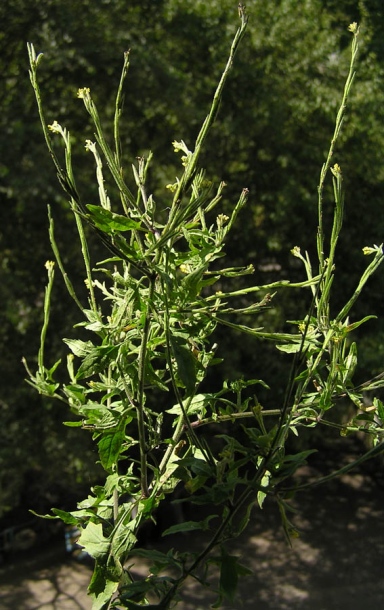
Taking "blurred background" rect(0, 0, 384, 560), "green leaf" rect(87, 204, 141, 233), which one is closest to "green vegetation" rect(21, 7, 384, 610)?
"green leaf" rect(87, 204, 141, 233)

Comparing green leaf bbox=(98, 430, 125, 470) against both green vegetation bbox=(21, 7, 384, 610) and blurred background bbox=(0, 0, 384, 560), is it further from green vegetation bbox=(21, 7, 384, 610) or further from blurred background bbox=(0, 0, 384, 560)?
blurred background bbox=(0, 0, 384, 560)

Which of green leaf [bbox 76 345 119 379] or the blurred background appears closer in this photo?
green leaf [bbox 76 345 119 379]

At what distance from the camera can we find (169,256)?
0.72 m

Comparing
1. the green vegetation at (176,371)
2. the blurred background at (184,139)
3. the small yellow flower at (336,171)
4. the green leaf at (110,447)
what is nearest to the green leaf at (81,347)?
the green vegetation at (176,371)

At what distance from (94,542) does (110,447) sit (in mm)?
103

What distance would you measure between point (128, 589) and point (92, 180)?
3596 mm

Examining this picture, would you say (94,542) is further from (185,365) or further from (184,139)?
(184,139)

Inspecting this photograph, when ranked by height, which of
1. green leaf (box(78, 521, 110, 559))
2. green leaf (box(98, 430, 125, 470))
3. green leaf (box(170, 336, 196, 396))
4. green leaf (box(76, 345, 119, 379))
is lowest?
green leaf (box(78, 521, 110, 559))

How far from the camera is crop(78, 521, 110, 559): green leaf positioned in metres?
0.76

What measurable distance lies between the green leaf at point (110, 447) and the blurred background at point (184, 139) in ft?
10.4

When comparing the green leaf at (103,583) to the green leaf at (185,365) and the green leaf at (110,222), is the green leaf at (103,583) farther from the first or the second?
the green leaf at (110,222)

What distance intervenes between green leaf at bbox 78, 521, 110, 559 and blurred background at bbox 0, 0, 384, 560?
3.12 m

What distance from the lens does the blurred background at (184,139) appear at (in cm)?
403

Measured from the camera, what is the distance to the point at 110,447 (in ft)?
2.42
